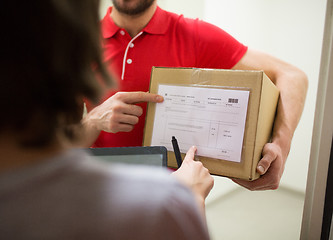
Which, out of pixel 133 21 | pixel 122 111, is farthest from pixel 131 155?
pixel 133 21

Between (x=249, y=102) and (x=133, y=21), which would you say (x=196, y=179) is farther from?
(x=133, y=21)

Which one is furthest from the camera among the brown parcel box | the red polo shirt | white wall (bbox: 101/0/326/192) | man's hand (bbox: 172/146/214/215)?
white wall (bbox: 101/0/326/192)

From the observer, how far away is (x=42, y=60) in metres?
0.24

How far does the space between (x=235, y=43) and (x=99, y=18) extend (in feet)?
2.39

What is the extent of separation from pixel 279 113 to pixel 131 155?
1.62ft

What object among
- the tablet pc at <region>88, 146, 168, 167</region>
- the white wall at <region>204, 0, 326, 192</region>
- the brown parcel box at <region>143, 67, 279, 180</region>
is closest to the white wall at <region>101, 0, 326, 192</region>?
the white wall at <region>204, 0, 326, 192</region>

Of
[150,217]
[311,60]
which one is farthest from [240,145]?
[311,60]

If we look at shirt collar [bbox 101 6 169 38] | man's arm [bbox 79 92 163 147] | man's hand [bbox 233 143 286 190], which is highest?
shirt collar [bbox 101 6 169 38]

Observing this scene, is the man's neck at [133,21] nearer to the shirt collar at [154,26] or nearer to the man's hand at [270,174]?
the shirt collar at [154,26]

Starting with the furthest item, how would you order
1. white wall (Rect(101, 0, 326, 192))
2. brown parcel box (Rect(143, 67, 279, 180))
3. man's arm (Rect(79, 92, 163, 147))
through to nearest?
white wall (Rect(101, 0, 326, 192)) → man's arm (Rect(79, 92, 163, 147)) → brown parcel box (Rect(143, 67, 279, 180))

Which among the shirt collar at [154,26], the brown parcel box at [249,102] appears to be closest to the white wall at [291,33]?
the shirt collar at [154,26]

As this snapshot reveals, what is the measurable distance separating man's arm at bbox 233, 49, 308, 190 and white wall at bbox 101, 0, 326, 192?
1151mm

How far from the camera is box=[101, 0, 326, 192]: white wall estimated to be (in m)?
2.04

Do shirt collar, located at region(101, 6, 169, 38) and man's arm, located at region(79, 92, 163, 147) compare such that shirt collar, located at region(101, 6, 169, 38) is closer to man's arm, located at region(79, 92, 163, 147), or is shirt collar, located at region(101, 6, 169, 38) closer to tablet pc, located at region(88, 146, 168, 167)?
man's arm, located at region(79, 92, 163, 147)
